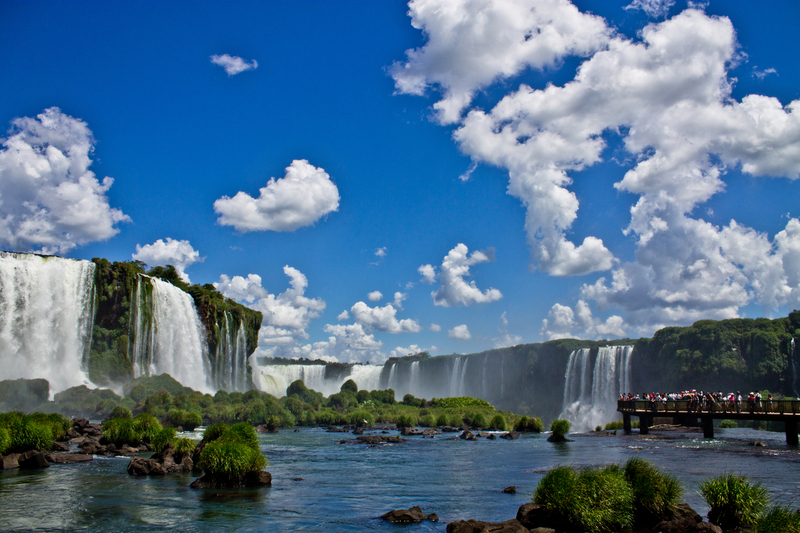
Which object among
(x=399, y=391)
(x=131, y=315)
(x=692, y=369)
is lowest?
(x=399, y=391)

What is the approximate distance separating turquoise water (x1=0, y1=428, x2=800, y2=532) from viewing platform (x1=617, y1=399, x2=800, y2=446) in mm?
2207

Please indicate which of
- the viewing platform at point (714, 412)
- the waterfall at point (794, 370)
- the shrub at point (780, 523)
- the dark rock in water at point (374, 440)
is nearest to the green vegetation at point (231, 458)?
the shrub at point (780, 523)

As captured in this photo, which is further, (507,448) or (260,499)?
(507,448)

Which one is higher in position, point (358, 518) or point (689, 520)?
point (689, 520)

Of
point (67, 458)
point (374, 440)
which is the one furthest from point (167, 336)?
point (67, 458)

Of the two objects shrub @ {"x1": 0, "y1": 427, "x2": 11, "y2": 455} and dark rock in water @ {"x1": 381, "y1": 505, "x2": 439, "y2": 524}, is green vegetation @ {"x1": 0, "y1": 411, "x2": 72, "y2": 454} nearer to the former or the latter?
shrub @ {"x1": 0, "y1": 427, "x2": 11, "y2": 455}

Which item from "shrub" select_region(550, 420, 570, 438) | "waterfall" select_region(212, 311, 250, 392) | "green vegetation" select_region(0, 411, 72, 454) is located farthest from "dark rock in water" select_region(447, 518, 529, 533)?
"waterfall" select_region(212, 311, 250, 392)

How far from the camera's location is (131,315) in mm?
64188

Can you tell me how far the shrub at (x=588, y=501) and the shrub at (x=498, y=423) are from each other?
45.0m

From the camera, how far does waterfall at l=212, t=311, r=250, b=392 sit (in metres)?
80.7

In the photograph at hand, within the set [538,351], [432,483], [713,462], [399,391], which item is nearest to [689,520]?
[432,483]

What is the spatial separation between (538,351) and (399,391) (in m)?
31.5

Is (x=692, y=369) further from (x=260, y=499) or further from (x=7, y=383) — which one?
(x=7, y=383)

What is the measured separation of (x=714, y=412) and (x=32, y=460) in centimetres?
4236
